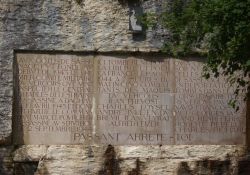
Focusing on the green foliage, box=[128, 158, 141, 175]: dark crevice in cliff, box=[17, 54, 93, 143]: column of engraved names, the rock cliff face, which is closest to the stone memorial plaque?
box=[17, 54, 93, 143]: column of engraved names

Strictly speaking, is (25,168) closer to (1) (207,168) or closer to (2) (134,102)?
(2) (134,102)

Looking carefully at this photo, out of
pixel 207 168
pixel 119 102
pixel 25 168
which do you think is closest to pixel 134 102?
pixel 119 102

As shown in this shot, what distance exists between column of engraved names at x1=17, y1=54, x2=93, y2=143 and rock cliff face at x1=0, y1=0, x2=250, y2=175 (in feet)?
0.55

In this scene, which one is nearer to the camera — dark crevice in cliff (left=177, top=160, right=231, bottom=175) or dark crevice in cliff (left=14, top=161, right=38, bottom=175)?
dark crevice in cliff (left=14, top=161, right=38, bottom=175)

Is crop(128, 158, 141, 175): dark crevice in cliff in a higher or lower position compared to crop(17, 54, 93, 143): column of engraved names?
lower

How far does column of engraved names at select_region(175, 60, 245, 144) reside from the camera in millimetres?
8398

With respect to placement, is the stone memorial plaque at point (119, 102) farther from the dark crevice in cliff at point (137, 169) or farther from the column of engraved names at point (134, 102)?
the dark crevice in cliff at point (137, 169)

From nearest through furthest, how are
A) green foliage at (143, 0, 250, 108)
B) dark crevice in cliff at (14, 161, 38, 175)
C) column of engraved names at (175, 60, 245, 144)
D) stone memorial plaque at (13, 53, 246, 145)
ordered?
1. green foliage at (143, 0, 250, 108)
2. dark crevice in cliff at (14, 161, 38, 175)
3. stone memorial plaque at (13, 53, 246, 145)
4. column of engraved names at (175, 60, 245, 144)

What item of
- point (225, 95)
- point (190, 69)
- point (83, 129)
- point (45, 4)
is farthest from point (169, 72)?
point (45, 4)

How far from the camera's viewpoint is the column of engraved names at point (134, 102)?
27.1 ft

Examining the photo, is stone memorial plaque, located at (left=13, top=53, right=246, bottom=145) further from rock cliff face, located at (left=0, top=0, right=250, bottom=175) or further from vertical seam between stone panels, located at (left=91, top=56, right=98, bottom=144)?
rock cliff face, located at (left=0, top=0, right=250, bottom=175)

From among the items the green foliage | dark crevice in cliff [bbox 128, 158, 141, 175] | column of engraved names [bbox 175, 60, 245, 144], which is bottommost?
dark crevice in cliff [bbox 128, 158, 141, 175]

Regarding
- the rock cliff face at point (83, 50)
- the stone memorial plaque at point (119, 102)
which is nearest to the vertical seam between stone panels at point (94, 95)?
the stone memorial plaque at point (119, 102)

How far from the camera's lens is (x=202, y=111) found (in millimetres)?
8469
